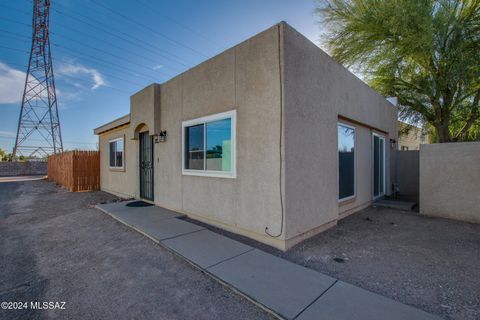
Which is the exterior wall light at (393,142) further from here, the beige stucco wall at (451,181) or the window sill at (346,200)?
the window sill at (346,200)

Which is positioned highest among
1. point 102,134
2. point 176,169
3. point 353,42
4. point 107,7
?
point 107,7

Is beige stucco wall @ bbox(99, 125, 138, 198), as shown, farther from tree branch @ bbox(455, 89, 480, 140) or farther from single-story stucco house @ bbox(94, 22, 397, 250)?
tree branch @ bbox(455, 89, 480, 140)

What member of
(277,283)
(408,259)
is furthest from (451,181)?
(277,283)

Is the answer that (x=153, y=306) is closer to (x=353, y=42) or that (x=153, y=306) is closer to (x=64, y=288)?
(x=64, y=288)

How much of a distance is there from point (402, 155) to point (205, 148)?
31.0 ft

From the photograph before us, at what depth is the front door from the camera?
738 cm

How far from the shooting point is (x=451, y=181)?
5488 mm

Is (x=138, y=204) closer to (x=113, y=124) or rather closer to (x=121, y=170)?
(x=121, y=170)

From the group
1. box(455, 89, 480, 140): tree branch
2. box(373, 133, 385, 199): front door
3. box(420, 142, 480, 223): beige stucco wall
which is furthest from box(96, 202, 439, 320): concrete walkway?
box(455, 89, 480, 140): tree branch

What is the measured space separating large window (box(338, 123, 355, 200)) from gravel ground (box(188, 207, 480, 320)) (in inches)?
31.9

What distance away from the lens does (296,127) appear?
3672 mm

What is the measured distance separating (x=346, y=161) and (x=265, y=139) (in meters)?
2.94

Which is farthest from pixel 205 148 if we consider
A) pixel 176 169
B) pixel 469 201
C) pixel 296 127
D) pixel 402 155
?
pixel 402 155

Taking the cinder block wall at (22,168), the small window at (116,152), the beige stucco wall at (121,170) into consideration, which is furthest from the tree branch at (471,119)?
the cinder block wall at (22,168)
